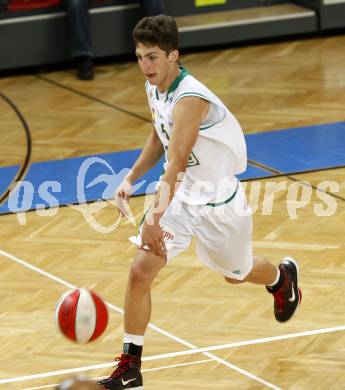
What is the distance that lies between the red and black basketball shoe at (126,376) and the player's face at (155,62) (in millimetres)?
1363

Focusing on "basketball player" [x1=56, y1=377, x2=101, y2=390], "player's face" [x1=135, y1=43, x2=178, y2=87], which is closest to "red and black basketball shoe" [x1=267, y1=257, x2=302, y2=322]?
"player's face" [x1=135, y1=43, x2=178, y2=87]

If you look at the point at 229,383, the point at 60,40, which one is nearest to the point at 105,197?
the point at 229,383

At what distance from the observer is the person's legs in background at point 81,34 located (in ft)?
40.1

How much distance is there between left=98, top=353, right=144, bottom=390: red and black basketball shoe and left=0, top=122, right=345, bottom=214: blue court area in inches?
125

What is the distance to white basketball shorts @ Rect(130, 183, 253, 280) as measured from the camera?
5852mm

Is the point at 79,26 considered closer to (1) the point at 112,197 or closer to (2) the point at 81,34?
(2) the point at 81,34

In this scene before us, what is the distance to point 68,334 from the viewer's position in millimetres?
5531

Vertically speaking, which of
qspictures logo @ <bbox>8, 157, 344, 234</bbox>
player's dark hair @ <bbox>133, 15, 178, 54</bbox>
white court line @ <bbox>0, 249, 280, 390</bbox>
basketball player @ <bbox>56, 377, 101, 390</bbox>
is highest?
player's dark hair @ <bbox>133, 15, 178, 54</bbox>

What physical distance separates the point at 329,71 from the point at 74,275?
226 inches

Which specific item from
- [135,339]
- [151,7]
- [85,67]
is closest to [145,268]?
[135,339]

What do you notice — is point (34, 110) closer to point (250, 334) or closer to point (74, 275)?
point (74, 275)

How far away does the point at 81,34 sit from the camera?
40.3 feet

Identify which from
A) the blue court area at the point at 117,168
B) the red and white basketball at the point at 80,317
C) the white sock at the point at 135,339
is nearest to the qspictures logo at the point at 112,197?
the blue court area at the point at 117,168

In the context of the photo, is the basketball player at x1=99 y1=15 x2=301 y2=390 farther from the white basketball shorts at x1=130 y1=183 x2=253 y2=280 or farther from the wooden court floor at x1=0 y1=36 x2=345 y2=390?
the wooden court floor at x1=0 y1=36 x2=345 y2=390
